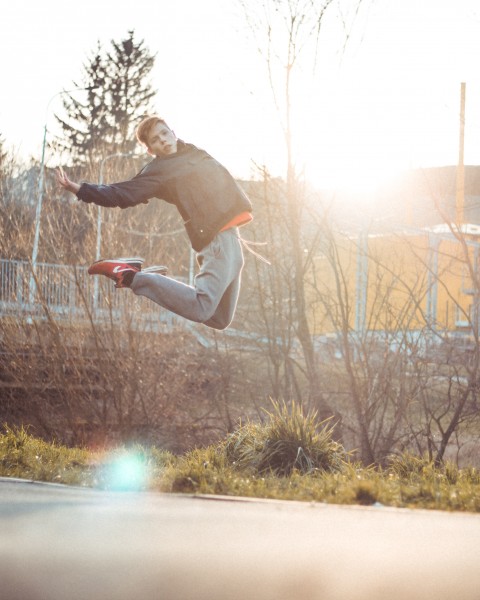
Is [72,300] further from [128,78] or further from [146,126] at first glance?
[128,78]

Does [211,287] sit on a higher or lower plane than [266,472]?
higher

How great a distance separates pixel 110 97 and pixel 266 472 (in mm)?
39853

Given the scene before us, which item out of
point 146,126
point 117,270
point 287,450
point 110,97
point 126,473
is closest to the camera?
point 146,126

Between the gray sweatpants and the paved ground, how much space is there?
4.21 ft

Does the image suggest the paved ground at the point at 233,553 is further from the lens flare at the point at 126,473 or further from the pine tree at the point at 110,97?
the pine tree at the point at 110,97

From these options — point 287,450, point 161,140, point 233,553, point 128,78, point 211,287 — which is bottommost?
point 287,450

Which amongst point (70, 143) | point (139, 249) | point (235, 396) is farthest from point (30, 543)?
point (70, 143)

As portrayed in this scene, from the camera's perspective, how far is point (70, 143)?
48.2 m

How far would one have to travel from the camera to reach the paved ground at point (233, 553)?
176 inches

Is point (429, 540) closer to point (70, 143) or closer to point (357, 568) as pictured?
point (357, 568)

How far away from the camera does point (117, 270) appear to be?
7684 millimetres

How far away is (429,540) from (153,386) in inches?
586

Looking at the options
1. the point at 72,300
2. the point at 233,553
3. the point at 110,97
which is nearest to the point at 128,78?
the point at 110,97

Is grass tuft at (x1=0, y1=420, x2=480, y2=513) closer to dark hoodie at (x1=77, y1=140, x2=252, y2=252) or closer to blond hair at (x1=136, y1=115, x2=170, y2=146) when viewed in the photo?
dark hoodie at (x1=77, y1=140, x2=252, y2=252)
